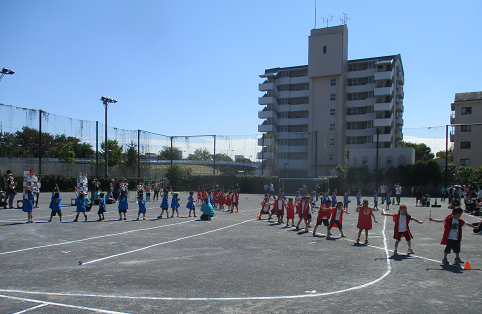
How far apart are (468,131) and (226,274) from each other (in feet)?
204

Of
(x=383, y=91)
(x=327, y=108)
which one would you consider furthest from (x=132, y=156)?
(x=383, y=91)

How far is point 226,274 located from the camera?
8.59 metres

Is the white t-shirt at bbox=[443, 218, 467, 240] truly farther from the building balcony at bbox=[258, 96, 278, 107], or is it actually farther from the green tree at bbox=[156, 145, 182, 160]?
the building balcony at bbox=[258, 96, 278, 107]

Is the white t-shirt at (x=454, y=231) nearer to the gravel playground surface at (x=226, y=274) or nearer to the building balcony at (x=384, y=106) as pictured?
the gravel playground surface at (x=226, y=274)

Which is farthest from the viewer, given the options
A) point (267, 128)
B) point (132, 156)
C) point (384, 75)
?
point (267, 128)

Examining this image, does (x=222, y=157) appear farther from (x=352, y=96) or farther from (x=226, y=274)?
(x=226, y=274)

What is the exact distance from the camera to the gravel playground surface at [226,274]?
6543 millimetres

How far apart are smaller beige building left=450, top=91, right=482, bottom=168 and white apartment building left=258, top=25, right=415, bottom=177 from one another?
33.6 ft

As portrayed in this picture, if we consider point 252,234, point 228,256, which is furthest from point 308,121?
point 228,256

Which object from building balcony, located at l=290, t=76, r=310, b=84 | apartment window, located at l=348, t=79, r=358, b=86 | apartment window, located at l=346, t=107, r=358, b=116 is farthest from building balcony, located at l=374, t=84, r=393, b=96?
building balcony, located at l=290, t=76, r=310, b=84

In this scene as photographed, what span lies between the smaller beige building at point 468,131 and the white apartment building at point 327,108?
10.3 m

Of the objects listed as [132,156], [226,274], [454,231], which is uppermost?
[132,156]

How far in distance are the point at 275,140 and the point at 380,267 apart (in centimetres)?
6334

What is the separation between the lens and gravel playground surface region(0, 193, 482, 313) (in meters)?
6.54
